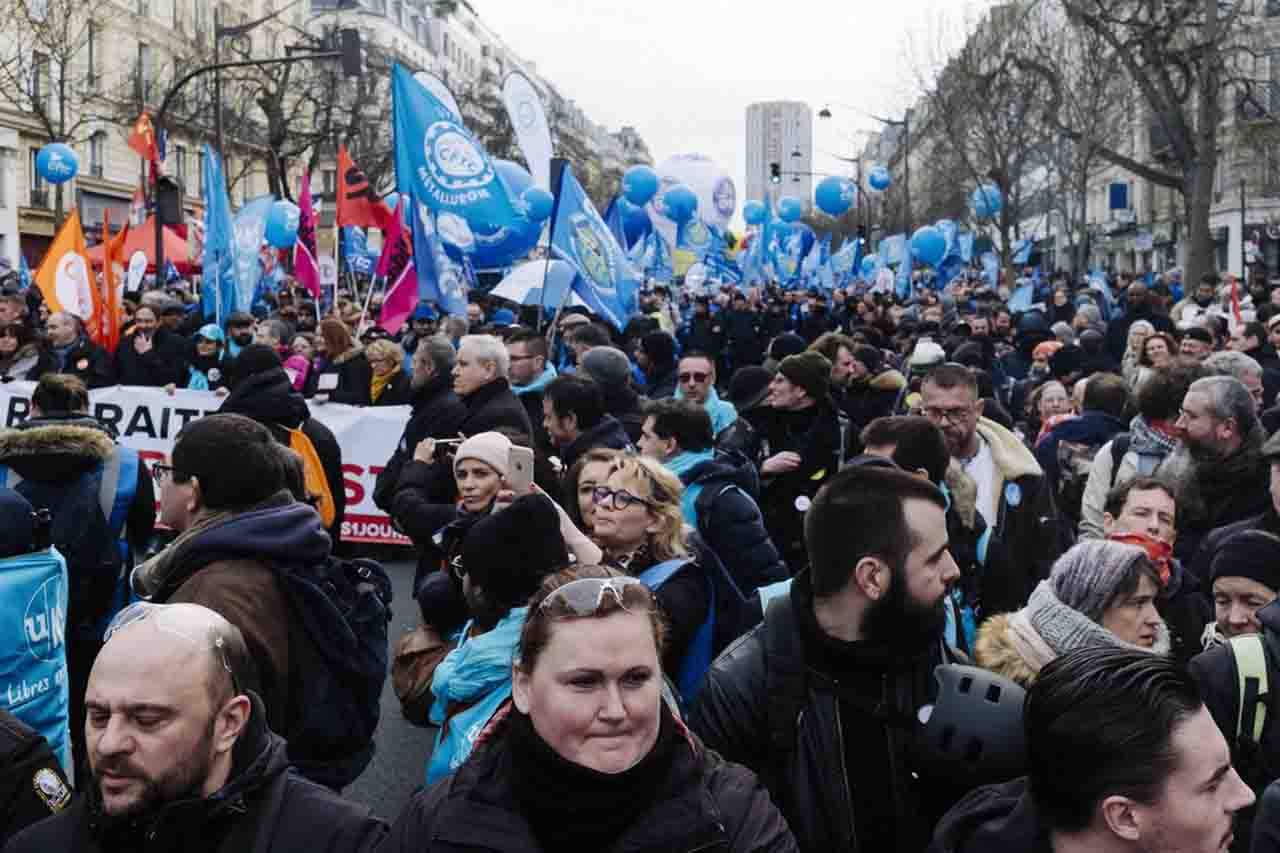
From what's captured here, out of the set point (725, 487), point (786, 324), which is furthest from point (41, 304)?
point (725, 487)

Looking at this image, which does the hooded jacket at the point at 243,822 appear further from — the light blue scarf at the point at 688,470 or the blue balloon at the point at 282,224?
the blue balloon at the point at 282,224

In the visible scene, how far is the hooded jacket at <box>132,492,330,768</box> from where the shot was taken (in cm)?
346

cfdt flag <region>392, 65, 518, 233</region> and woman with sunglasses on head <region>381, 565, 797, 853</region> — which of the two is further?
cfdt flag <region>392, 65, 518, 233</region>

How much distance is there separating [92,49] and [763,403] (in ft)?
146

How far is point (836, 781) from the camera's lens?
2.82 meters

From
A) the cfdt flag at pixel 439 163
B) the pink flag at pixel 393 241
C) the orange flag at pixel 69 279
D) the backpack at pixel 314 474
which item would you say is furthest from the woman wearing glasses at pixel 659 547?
the orange flag at pixel 69 279

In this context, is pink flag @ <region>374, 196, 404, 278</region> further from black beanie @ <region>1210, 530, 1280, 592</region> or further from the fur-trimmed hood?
black beanie @ <region>1210, 530, 1280, 592</region>

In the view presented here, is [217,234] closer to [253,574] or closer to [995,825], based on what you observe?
[253,574]

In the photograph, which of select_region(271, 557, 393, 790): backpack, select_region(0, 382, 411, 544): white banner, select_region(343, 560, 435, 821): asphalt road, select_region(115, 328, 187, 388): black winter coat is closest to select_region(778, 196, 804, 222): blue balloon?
select_region(115, 328, 187, 388): black winter coat

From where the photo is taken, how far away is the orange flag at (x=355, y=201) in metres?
14.6

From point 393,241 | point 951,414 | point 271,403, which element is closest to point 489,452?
point 951,414

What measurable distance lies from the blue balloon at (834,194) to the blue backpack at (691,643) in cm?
3112

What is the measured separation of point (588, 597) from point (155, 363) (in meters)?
10.0

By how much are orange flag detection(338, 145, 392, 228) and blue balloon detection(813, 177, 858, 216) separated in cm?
2104
